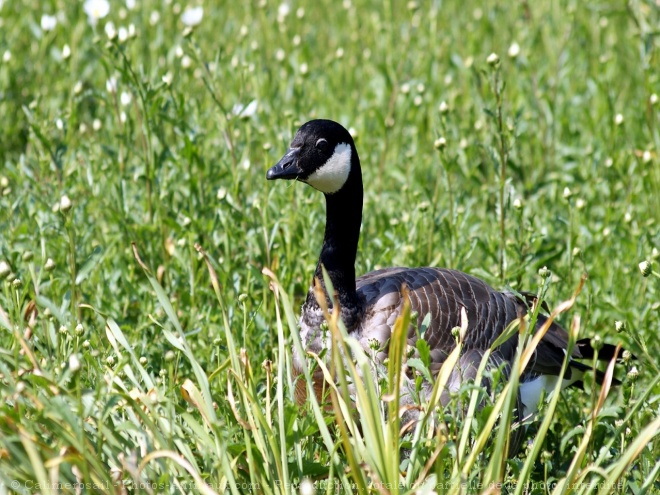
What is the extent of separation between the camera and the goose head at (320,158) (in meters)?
3.42

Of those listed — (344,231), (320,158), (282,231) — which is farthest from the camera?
(282,231)

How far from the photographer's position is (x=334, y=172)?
3520 millimetres

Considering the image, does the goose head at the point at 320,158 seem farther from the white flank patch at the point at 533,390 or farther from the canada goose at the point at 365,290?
the white flank patch at the point at 533,390

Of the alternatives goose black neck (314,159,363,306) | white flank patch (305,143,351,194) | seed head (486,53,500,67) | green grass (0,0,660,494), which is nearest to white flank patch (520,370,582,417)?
green grass (0,0,660,494)

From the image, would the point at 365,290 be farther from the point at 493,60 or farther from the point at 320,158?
the point at 493,60

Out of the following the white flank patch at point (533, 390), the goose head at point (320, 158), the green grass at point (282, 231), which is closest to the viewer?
the green grass at point (282, 231)

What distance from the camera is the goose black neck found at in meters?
3.56

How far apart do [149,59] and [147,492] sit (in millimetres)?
4531

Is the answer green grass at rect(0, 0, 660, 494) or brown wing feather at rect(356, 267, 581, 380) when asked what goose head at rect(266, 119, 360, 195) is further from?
brown wing feather at rect(356, 267, 581, 380)

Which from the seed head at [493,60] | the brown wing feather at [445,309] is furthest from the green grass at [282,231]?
the brown wing feather at [445,309]

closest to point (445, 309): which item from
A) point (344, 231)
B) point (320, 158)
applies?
point (344, 231)

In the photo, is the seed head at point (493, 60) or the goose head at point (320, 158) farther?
the seed head at point (493, 60)

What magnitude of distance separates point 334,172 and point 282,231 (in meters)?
0.94

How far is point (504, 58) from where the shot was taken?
22.5 feet
